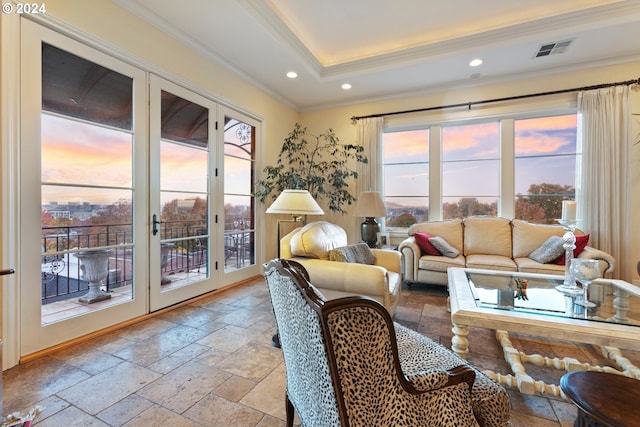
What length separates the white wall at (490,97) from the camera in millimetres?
3445

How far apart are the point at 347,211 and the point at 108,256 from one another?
137 inches

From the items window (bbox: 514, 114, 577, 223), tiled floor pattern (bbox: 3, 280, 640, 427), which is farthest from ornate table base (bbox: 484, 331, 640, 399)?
window (bbox: 514, 114, 577, 223)

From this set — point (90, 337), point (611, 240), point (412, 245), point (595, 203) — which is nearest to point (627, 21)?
point (595, 203)

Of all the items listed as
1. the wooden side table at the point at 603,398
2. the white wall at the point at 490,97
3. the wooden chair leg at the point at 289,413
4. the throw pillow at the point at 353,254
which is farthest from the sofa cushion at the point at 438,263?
the wooden chair leg at the point at 289,413

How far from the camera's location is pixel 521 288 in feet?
7.02

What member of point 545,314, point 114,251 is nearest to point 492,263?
point 545,314

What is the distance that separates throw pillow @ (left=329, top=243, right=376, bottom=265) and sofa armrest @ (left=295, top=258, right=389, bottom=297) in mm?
86

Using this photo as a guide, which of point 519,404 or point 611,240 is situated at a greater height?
point 611,240

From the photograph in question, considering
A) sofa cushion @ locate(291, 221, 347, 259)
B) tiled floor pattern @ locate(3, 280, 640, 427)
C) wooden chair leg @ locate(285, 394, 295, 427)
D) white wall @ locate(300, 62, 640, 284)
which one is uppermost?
white wall @ locate(300, 62, 640, 284)

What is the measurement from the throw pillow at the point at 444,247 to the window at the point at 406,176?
908 mm

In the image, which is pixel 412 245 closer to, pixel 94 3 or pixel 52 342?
pixel 52 342

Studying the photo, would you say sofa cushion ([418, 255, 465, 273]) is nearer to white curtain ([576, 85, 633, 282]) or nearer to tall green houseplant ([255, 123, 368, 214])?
tall green houseplant ([255, 123, 368, 214])

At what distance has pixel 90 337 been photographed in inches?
90.4

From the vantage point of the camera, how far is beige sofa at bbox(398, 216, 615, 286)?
3.35 metres
